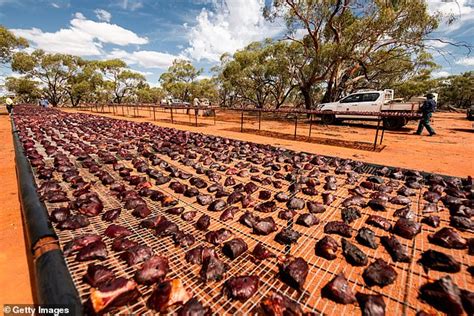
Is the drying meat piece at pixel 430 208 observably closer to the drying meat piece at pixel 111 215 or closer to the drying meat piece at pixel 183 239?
the drying meat piece at pixel 183 239

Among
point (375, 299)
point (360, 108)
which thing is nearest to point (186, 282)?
point (375, 299)

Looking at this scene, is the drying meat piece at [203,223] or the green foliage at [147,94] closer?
the drying meat piece at [203,223]

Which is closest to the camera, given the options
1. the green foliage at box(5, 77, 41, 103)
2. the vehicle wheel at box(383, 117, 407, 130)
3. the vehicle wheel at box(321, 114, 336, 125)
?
the vehicle wheel at box(383, 117, 407, 130)

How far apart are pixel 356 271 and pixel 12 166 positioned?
6.01 meters

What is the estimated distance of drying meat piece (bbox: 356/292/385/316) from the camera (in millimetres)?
1170

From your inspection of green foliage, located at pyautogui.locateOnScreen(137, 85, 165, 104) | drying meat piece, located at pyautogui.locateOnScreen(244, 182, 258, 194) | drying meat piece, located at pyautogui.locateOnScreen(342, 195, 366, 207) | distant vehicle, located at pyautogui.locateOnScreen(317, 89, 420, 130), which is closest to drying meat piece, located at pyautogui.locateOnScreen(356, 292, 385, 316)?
drying meat piece, located at pyautogui.locateOnScreen(342, 195, 366, 207)

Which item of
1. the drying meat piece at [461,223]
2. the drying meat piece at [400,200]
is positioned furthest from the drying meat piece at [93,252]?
the drying meat piece at [461,223]

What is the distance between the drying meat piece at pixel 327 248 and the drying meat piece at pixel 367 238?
0.25 metres

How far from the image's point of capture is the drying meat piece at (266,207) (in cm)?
233

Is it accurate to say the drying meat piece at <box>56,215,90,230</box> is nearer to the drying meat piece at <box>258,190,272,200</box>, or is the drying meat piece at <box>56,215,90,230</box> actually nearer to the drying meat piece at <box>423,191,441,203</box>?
the drying meat piece at <box>258,190,272,200</box>

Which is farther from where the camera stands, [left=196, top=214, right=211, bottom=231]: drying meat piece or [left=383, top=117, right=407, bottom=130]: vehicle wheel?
[left=383, top=117, right=407, bottom=130]: vehicle wheel

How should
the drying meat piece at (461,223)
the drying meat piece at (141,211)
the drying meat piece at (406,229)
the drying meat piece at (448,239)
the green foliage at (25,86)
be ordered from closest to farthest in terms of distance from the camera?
the drying meat piece at (448,239) < the drying meat piece at (406,229) < the drying meat piece at (461,223) < the drying meat piece at (141,211) < the green foliage at (25,86)

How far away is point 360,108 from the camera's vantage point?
10742 millimetres

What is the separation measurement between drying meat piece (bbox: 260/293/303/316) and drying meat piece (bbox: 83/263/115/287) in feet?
3.10
